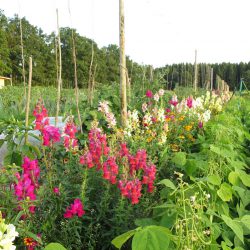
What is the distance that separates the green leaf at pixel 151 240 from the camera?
126 centimetres

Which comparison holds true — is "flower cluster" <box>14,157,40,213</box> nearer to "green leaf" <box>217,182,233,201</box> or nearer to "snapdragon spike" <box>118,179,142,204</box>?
"snapdragon spike" <box>118,179,142,204</box>

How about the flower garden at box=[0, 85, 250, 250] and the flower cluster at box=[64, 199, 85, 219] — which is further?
the flower cluster at box=[64, 199, 85, 219]

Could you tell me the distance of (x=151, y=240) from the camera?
1277mm

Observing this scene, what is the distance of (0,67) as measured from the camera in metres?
36.2

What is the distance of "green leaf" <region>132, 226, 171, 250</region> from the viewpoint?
126 centimetres

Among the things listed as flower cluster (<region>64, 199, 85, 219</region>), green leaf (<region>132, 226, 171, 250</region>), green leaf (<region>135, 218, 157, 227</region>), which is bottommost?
green leaf (<region>135, 218, 157, 227</region>)

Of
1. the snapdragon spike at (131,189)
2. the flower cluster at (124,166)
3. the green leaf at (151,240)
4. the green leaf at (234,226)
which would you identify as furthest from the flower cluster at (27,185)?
the green leaf at (234,226)

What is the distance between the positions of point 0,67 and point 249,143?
35157 millimetres

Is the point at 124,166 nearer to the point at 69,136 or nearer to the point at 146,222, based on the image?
the point at 146,222

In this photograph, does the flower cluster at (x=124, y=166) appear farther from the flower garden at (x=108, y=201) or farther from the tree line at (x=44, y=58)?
the tree line at (x=44, y=58)

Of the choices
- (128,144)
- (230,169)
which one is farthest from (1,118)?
(230,169)

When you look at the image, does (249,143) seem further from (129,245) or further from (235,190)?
(129,245)

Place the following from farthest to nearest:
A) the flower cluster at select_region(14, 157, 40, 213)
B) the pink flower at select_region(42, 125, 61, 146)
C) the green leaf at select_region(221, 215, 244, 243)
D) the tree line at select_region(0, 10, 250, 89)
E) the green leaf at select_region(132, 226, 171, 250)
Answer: the tree line at select_region(0, 10, 250, 89) → the pink flower at select_region(42, 125, 61, 146) → the flower cluster at select_region(14, 157, 40, 213) → the green leaf at select_region(221, 215, 244, 243) → the green leaf at select_region(132, 226, 171, 250)

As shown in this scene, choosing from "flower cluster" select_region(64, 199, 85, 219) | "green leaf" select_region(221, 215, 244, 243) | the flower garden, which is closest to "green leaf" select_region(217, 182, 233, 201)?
the flower garden
